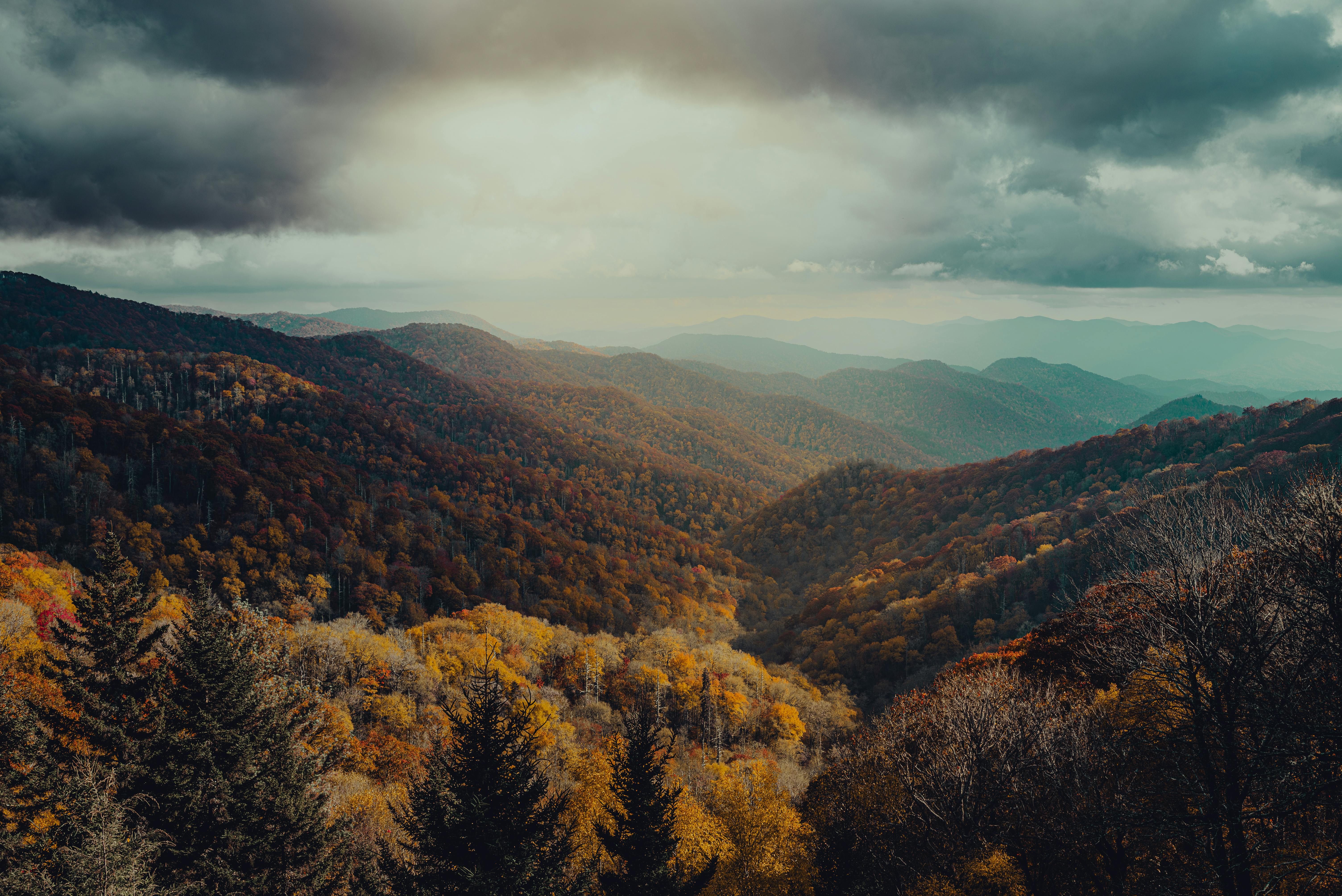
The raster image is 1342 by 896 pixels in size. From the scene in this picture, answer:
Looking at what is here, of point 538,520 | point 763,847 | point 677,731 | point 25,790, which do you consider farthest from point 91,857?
point 538,520

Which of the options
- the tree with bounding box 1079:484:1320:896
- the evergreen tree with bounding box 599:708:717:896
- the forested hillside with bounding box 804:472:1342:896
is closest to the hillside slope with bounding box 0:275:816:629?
the evergreen tree with bounding box 599:708:717:896

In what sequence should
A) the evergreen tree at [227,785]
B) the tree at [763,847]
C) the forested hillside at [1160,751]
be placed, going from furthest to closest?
the tree at [763,847] < the evergreen tree at [227,785] < the forested hillside at [1160,751]

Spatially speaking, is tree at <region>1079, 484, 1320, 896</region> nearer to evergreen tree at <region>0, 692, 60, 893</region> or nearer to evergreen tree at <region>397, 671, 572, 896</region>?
evergreen tree at <region>397, 671, 572, 896</region>

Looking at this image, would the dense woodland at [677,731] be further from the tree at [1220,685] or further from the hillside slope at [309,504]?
the hillside slope at [309,504]

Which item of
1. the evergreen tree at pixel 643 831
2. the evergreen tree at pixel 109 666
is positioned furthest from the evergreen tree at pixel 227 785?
the evergreen tree at pixel 643 831

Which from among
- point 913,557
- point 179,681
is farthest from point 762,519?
point 179,681

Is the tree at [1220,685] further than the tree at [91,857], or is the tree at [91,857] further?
the tree at [91,857]
